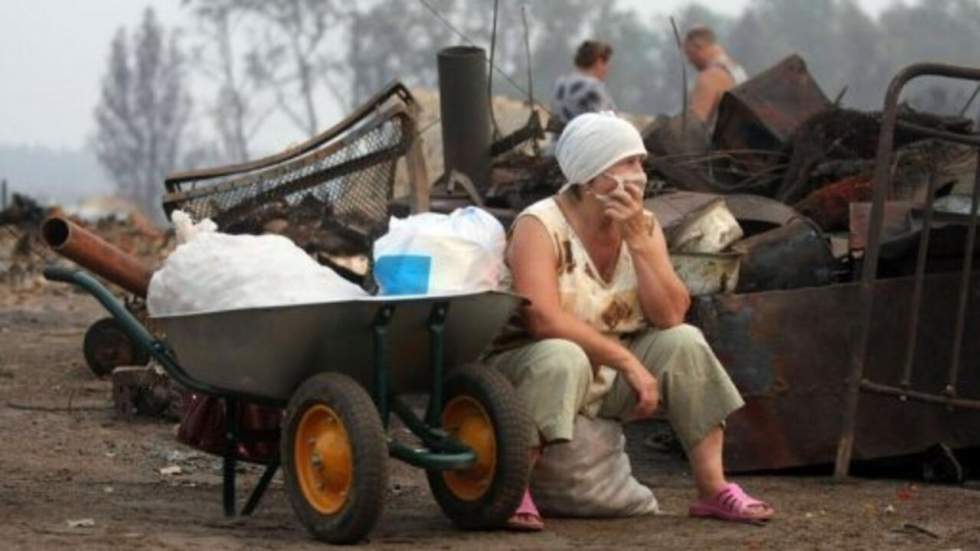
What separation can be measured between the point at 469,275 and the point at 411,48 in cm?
7197

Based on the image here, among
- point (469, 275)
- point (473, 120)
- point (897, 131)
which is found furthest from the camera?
point (473, 120)

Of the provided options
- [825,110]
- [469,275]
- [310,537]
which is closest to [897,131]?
[825,110]

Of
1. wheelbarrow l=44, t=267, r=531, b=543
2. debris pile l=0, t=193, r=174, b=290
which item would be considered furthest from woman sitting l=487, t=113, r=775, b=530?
debris pile l=0, t=193, r=174, b=290

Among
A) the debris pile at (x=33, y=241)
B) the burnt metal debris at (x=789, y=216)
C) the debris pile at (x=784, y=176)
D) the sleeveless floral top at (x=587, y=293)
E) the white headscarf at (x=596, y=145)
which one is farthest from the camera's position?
the debris pile at (x=33, y=241)

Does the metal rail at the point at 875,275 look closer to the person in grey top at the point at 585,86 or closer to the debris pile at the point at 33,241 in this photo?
the person in grey top at the point at 585,86

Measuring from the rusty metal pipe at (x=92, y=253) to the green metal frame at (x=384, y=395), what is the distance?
0.07 meters

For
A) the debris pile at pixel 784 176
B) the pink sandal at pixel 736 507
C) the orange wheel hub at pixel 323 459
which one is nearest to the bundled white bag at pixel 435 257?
the orange wheel hub at pixel 323 459

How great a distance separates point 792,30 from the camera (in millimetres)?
101875

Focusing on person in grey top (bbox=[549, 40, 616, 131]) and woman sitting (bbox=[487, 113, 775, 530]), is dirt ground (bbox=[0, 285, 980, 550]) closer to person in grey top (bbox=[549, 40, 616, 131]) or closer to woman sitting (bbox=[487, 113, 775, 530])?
woman sitting (bbox=[487, 113, 775, 530])

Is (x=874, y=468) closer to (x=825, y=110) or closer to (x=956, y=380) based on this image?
(x=956, y=380)

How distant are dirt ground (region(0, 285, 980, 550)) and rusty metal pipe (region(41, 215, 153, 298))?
0.76m

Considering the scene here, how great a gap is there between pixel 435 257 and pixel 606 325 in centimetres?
65

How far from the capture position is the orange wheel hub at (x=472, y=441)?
641cm

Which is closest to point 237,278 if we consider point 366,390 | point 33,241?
point 366,390
